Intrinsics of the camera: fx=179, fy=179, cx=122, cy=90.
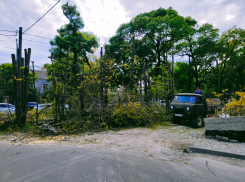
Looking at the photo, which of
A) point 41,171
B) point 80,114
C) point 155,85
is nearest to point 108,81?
point 80,114

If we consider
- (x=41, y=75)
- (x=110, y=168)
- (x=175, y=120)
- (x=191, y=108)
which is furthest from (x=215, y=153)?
(x=41, y=75)

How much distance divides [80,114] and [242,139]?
27.8 ft

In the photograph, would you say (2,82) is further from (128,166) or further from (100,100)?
(128,166)

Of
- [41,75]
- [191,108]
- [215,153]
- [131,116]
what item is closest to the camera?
[215,153]

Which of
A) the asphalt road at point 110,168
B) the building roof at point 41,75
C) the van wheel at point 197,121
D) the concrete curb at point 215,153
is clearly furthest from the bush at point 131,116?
the building roof at point 41,75

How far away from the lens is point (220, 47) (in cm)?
2716

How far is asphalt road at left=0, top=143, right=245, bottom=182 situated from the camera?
3.76 meters

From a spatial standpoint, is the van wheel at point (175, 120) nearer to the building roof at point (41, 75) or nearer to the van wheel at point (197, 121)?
the van wheel at point (197, 121)

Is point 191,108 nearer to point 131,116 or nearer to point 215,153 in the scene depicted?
point 131,116

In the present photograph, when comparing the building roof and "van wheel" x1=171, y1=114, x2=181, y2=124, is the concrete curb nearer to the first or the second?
"van wheel" x1=171, y1=114, x2=181, y2=124

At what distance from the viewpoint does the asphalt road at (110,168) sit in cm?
376

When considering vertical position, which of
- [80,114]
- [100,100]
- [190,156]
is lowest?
[190,156]

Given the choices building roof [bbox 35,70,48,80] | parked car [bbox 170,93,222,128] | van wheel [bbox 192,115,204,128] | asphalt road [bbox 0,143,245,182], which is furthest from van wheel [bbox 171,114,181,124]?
building roof [bbox 35,70,48,80]

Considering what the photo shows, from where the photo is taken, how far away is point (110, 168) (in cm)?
424
